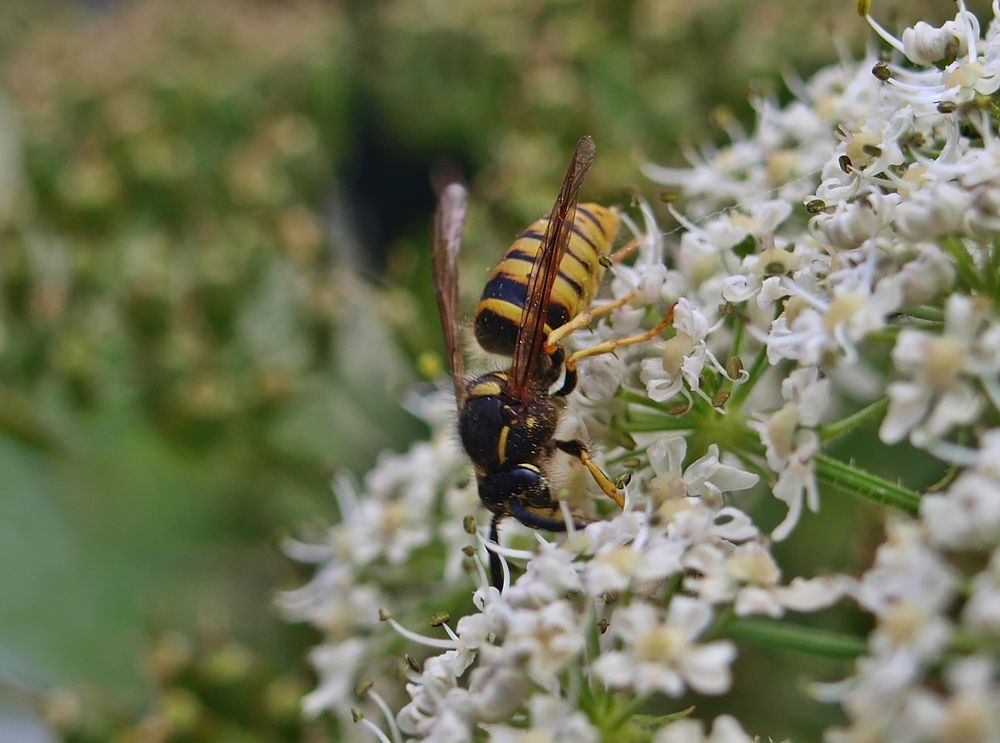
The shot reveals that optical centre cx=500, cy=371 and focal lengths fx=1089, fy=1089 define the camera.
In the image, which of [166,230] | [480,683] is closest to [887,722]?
[480,683]

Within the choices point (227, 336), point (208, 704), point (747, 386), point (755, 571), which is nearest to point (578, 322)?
point (747, 386)

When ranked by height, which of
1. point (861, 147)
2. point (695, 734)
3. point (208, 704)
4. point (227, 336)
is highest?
point (227, 336)

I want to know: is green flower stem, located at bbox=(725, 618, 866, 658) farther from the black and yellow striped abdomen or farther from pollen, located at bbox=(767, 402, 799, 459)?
the black and yellow striped abdomen

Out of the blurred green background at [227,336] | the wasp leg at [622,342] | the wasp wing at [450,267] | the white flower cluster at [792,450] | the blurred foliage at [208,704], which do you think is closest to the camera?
the white flower cluster at [792,450]

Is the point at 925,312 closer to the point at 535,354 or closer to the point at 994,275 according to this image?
the point at 994,275

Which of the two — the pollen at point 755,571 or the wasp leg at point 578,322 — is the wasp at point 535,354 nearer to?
the wasp leg at point 578,322

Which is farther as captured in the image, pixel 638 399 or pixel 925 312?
pixel 638 399

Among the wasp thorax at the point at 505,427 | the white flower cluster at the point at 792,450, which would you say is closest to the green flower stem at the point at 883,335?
the white flower cluster at the point at 792,450
